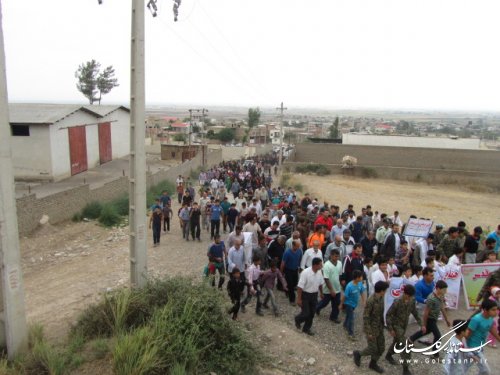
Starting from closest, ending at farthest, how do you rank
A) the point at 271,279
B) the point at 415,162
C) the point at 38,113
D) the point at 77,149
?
1. the point at 271,279
2. the point at 38,113
3. the point at 77,149
4. the point at 415,162

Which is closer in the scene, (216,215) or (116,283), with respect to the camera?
(116,283)

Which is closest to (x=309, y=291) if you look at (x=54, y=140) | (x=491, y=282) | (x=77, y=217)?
(x=491, y=282)

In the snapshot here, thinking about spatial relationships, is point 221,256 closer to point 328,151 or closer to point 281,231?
point 281,231

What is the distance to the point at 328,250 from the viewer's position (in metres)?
8.48

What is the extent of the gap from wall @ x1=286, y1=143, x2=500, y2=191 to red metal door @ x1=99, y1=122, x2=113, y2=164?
16066 mm

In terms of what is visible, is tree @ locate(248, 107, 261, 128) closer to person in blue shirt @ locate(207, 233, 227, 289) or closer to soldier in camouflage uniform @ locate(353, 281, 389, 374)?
person in blue shirt @ locate(207, 233, 227, 289)

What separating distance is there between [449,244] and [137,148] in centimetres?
690

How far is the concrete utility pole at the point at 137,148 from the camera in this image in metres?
6.98

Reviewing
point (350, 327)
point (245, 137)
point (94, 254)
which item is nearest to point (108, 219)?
point (94, 254)

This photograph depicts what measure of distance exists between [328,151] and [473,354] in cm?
3873

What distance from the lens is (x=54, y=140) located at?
79.2ft

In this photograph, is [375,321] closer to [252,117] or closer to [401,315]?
[401,315]

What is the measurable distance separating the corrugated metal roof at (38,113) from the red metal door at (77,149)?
4.14 ft

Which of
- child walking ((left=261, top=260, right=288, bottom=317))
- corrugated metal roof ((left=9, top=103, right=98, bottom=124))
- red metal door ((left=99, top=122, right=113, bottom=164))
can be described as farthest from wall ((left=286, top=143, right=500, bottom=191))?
child walking ((left=261, top=260, right=288, bottom=317))
